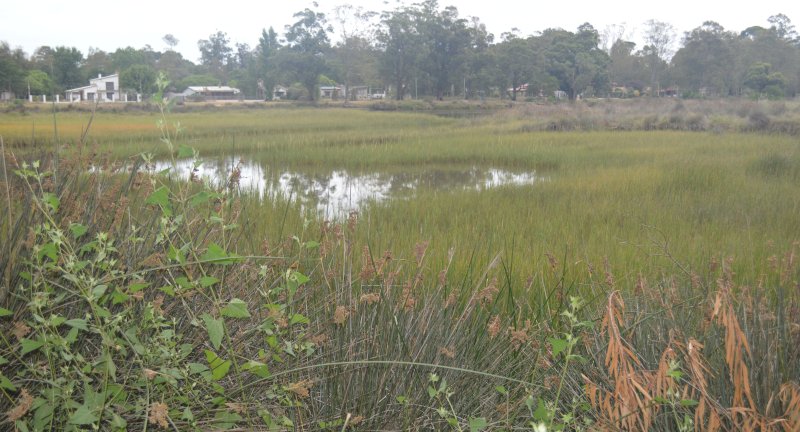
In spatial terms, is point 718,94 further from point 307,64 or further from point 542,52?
point 307,64

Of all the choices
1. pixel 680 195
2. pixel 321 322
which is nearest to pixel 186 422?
pixel 321 322

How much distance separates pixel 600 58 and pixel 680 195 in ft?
153

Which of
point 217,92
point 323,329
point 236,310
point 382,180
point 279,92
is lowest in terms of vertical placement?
point 382,180

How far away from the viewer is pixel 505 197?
775 centimetres

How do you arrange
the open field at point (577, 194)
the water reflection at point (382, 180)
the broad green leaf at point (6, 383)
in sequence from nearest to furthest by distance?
1. the broad green leaf at point (6, 383)
2. the open field at point (577, 194)
3. the water reflection at point (382, 180)

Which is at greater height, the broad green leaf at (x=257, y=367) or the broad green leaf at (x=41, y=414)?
the broad green leaf at (x=257, y=367)

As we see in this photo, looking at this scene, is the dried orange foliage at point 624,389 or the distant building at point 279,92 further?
the distant building at point 279,92

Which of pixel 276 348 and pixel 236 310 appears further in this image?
pixel 276 348

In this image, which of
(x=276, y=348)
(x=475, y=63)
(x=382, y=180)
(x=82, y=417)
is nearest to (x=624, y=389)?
(x=276, y=348)

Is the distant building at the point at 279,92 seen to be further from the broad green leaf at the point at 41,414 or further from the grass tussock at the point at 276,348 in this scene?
the broad green leaf at the point at 41,414

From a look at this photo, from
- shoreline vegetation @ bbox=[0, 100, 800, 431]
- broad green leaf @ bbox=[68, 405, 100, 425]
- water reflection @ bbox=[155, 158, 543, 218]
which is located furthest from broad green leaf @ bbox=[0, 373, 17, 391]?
water reflection @ bbox=[155, 158, 543, 218]

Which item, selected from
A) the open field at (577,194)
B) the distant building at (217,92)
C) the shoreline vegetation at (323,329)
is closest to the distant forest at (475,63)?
the distant building at (217,92)

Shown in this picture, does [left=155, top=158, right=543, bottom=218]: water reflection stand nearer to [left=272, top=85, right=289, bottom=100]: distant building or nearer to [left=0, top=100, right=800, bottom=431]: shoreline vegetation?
[left=0, top=100, right=800, bottom=431]: shoreline vegetation

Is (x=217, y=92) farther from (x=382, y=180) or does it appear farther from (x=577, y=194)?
(x=577, y=194)
